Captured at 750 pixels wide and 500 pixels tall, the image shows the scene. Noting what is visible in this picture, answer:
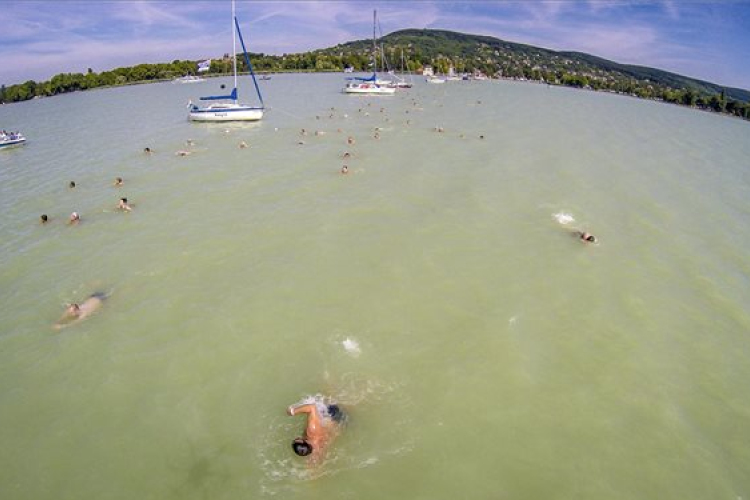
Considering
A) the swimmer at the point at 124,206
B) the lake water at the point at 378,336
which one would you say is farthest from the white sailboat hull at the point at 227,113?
the swimmer at the point at 124,206

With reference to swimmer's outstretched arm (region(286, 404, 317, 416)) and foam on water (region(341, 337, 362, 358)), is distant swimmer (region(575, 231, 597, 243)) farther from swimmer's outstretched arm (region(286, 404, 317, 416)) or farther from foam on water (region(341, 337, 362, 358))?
swimmer's outstretched arm (region(286, 404, 317, 416))

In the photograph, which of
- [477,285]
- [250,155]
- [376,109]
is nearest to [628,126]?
[376,109]

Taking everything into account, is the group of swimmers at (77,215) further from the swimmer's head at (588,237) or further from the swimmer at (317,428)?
the swimmer's head at (588,237)

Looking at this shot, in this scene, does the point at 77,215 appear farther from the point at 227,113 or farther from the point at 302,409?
the point at 227,113

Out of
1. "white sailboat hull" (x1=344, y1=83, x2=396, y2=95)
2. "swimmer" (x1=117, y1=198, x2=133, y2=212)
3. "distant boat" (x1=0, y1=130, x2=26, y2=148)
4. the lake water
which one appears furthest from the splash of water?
"white sailboat hull" (x1=344, y1=83, x2=396, y2=95)

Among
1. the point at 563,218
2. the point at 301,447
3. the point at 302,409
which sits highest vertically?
the point at 563,218

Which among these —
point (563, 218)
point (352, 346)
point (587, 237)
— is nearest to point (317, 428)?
point (352, 346)

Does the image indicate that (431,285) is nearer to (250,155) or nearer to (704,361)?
(704,361)
